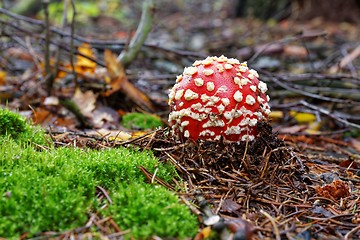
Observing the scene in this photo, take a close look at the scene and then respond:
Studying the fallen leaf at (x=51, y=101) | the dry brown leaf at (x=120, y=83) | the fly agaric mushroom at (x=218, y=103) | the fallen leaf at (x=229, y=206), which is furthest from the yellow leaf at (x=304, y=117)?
the fallen leaf at (x=229, y=206)

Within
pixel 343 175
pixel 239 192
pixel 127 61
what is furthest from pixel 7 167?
pixel 127 61

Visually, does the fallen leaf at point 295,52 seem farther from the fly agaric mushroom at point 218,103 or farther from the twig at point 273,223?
the twig at point 273,223

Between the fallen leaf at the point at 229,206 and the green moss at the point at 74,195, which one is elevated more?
the green moss at the point at 74,195

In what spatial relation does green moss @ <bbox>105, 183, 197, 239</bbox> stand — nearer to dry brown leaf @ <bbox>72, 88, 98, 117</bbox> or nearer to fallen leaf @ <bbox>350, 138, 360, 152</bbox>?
dry brown leaf @ <bbox>72, 88, 98, 117</bbox>

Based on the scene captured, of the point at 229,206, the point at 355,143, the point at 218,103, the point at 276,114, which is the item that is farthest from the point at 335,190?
the point at 276,114

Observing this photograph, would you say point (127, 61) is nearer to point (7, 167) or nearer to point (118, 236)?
point (7, 167)

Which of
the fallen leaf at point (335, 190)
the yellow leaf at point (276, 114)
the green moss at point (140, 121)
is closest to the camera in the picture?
the fallen leaf at point (335, 190)

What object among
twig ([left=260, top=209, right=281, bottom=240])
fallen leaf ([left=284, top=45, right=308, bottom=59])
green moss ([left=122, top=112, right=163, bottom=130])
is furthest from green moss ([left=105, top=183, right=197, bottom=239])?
fallen leaf ([left=284, top=45, right=308, bottom=59])

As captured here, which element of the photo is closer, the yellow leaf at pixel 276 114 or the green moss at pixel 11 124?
the green moss at pixel 11 124
